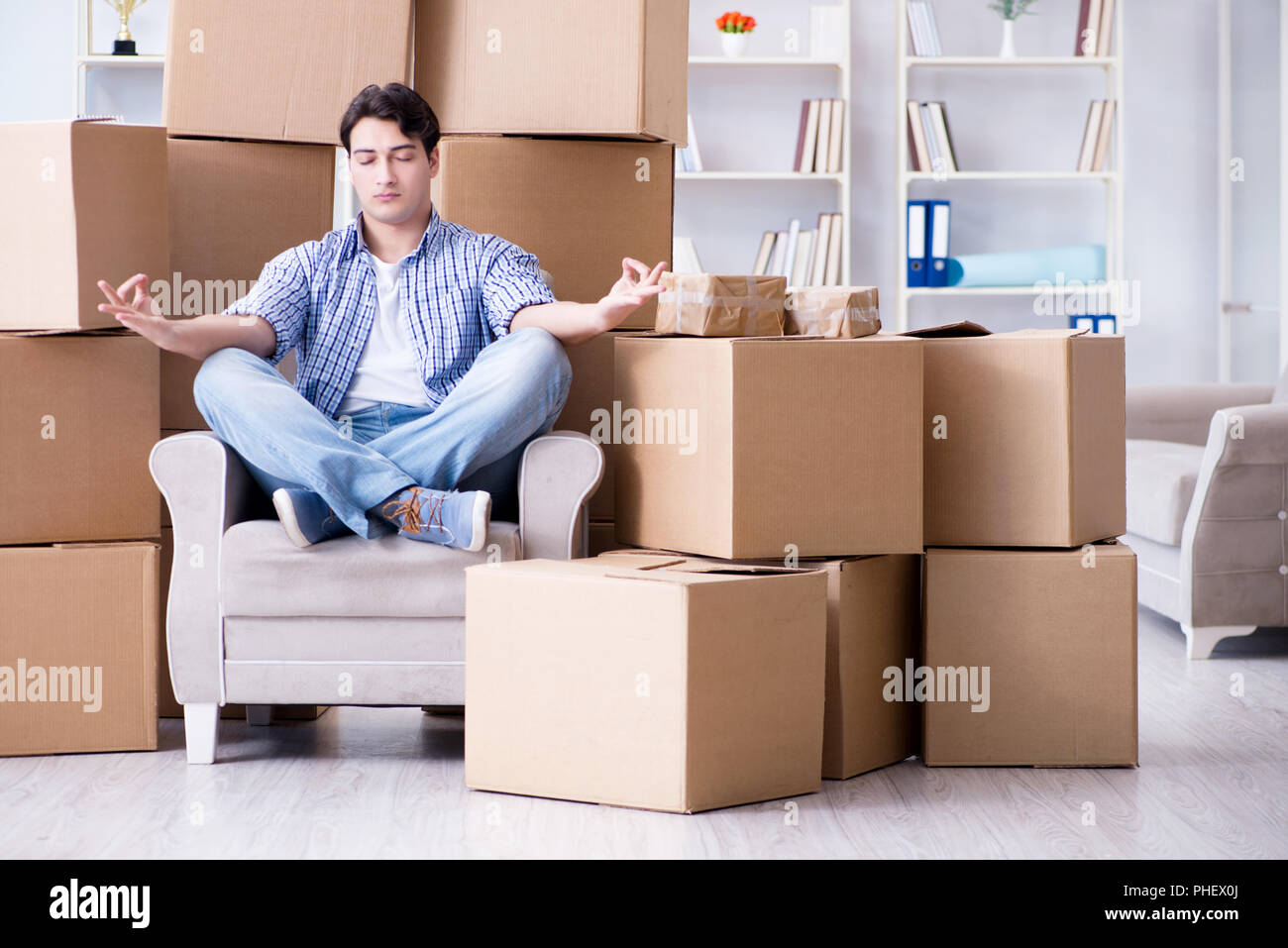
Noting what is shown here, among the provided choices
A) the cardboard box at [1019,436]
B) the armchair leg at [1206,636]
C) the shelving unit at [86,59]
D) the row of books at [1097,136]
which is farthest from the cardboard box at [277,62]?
the row of books at [1097,136]

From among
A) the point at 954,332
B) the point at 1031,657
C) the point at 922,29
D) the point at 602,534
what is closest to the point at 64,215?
the point at 602,534

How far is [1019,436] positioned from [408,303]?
1.03 metres

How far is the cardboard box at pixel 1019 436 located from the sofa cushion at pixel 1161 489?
0.96 metres

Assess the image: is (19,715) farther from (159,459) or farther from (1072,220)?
(1072,220)

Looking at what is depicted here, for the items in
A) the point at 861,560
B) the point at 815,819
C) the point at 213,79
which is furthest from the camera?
the point at 213,79

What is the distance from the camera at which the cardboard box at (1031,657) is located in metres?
2.13

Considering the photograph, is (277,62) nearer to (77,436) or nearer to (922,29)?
(77,436)

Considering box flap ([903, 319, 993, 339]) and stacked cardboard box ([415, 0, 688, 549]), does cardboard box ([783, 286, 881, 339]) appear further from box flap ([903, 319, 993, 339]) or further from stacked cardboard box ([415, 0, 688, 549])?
stacked cardboard box ([415, 0, 688, 549])

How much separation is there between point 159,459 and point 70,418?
0.21 metres

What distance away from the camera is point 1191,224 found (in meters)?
5.00

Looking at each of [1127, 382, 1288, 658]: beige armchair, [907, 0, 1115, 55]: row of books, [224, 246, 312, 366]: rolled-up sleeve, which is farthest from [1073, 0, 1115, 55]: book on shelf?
[224, 246, 312, 366]: rolled-up sleeve

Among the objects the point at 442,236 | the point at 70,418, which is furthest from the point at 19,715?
the point at 442,236

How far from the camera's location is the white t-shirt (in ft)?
7.88

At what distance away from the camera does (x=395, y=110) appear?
7.64 feet
